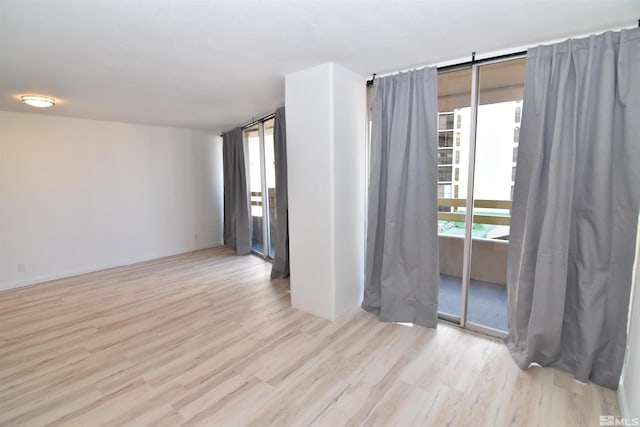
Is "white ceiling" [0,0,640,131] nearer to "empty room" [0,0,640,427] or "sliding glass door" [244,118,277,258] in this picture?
"empty room" [0,0,640,427]

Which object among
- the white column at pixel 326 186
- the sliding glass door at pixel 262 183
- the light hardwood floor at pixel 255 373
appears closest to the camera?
the light hardwood floor at pixel 255 373

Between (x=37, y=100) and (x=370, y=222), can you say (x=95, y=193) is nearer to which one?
(x=37, y=100)

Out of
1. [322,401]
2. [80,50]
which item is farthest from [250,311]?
[80,50]

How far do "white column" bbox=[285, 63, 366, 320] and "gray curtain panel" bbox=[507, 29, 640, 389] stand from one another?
1.44 m

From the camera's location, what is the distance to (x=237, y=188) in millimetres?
5656

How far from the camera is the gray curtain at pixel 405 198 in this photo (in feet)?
8.73

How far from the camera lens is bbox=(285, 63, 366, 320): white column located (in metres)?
2.75

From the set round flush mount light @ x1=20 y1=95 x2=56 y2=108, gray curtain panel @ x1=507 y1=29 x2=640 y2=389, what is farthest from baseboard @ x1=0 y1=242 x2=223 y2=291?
gray curtain panel @ x1=507 y1=29 x2=640 y2=389

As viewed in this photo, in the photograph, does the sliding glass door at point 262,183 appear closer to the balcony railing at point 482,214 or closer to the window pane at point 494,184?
the balcony railing at point 482,214

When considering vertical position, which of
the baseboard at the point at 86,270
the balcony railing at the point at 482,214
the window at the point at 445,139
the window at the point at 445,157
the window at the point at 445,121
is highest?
the window at the point at 445,121

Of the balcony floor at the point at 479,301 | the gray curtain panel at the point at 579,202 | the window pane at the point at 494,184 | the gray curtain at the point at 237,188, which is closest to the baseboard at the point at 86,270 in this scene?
the gray curtain at the point at 237,188

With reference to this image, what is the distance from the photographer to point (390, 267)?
2922 mm

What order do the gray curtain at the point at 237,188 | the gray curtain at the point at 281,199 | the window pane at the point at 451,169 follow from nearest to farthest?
the window pane at the point at 451,169 < the gray curtain at the point at 281,199 < the gray curtain at the point at 237,188

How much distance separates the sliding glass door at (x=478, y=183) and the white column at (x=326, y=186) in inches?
32.8
